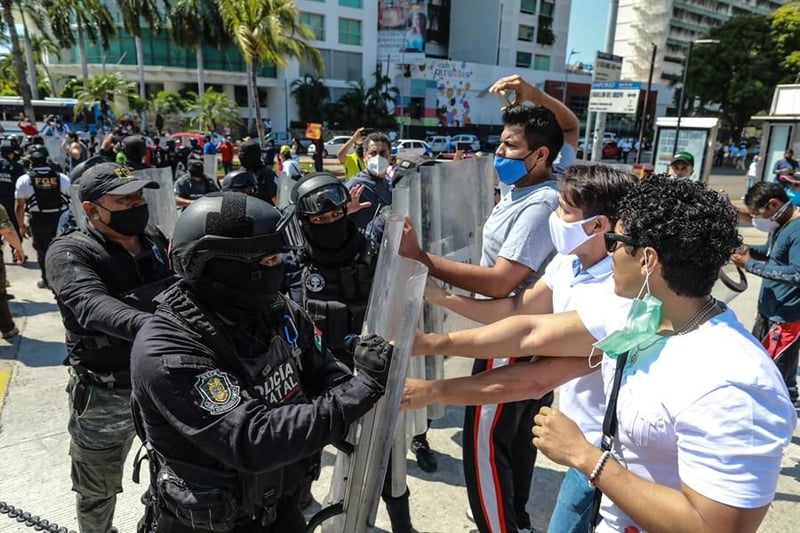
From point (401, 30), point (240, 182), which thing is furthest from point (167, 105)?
point (240, 182)

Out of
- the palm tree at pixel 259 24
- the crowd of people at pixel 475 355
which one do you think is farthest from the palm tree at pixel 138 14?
the crowd of people at pixel 475 355

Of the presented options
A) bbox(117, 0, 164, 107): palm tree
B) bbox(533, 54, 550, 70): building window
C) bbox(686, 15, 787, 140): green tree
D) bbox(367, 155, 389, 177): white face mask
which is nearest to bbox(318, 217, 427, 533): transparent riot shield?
bbox(367, 155, 389, 177): white face mask

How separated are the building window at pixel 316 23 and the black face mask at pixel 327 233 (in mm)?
45925

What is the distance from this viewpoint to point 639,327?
1.40m

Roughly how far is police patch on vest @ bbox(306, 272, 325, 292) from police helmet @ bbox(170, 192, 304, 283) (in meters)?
1.44

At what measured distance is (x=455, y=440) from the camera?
3.88 metres

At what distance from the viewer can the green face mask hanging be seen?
1.38 metres

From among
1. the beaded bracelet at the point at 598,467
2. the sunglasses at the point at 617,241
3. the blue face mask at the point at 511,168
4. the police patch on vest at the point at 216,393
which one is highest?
the blue face mask at the point at 511,168

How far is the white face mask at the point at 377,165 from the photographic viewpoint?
5238mm

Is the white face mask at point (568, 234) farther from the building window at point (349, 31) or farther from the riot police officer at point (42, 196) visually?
the building window at point (349, 31)

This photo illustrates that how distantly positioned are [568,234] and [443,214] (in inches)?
78.6

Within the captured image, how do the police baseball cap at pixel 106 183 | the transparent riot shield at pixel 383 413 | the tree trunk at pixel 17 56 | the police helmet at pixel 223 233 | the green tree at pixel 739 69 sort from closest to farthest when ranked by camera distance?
1. the police helmet at pixel 223 233
2. the transparent riot shield at pixel 383 413
3. the police baseball cap at pixel 106 183
4. the tree trunk at pixel 17 56
5. the green tree at pixel 739 69

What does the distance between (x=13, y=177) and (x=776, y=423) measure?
9216mm

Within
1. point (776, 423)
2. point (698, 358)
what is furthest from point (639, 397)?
point (776, 423)
